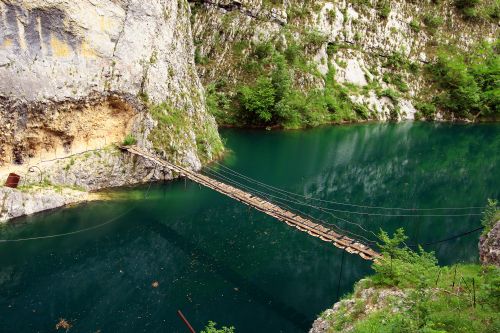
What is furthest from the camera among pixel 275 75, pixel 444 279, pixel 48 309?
pixel 275 75

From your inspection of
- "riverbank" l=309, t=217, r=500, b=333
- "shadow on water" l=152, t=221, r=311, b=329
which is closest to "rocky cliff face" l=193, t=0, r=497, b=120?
"shadow on water" l=152, t=221, r=311, b=329

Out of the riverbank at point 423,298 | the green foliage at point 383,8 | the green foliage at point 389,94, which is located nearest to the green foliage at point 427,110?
the green foliage at point 389,94

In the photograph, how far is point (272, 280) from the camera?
20391 millimetres

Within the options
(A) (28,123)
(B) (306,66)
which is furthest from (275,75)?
(A) (28,123)

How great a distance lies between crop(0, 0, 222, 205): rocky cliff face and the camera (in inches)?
1040

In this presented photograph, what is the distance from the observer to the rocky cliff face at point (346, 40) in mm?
56875

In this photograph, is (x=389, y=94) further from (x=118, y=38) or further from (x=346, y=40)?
(x=118, y=38)

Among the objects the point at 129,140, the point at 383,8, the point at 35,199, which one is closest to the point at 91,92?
the point at 129,140

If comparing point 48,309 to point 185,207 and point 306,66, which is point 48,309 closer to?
point 185,207

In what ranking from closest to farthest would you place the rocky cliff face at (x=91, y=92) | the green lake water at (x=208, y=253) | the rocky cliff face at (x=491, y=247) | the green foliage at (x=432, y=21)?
the rocky cliff face at (x=491, y=247) → the green lake water at (x=208, y=253) → the rocky cliff face at (x=91, y=92) → the green foliage at (x=432, y=21)

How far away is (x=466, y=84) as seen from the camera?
69.9m

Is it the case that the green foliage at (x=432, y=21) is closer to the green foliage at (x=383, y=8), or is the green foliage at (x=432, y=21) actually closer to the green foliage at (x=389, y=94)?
the green foliage at (x=383, y=8)

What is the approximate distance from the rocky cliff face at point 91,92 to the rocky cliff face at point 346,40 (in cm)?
2143

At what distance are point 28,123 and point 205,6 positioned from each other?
37.7 m
